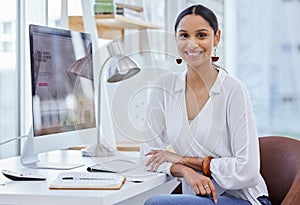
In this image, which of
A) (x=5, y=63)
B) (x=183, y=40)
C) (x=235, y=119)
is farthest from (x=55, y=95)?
(x=5, y=63)

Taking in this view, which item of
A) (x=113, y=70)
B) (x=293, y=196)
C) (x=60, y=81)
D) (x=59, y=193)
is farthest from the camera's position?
(x=113, y=70)

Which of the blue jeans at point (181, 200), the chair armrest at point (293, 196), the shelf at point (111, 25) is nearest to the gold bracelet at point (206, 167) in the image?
the blue jeans at point (181, 200)

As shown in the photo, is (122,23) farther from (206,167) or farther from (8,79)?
(206,167)

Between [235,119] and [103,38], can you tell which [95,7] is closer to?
[103,38]

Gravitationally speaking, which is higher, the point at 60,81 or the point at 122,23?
the point at 122,23

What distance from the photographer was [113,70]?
7.19ft

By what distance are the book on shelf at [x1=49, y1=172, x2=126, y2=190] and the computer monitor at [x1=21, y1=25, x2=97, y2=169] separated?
24cm

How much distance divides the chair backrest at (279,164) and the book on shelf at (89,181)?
63 centimetres

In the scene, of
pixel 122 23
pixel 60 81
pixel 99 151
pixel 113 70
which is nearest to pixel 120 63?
pixel 113 70

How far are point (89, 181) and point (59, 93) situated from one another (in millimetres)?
475

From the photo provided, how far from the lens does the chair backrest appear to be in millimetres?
2007

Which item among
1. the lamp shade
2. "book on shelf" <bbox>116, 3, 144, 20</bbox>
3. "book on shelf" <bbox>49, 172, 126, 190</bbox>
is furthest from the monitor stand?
"book on shelf" <bbox>116, 3, 144, 20</bbox>

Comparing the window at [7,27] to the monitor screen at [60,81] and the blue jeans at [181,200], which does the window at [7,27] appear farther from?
the blue jeans at [181,200]

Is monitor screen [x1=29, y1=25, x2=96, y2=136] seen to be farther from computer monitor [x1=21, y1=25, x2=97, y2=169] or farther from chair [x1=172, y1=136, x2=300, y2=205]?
chair [x1=172, y1=136, x2=300, y2=205]
